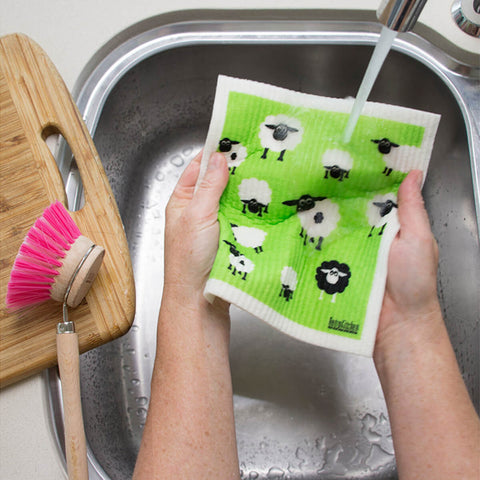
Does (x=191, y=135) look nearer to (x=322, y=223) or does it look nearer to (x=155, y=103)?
(x=155, y=103)

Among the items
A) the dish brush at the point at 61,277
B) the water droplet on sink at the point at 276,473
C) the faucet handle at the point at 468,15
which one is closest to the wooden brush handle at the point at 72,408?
the dish brush at the point at 61,277

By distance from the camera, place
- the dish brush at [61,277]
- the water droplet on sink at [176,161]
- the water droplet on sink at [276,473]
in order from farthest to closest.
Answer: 1. the water droplet on sink at [176,161]
2. the water droplet on sink at [276,473]
3. the dish brush at [61,277]

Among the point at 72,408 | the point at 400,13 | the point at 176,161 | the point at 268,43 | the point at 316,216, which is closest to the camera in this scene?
the point at 400,13

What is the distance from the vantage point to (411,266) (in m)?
0.55

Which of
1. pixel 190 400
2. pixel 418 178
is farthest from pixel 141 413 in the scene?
pixel 418 178

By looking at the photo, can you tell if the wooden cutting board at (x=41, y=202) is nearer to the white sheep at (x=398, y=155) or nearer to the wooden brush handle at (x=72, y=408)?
the wooden brush handle at (x=72, y=408)

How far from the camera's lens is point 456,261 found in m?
0.73

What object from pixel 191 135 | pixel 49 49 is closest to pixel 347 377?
→ pixel 191 135

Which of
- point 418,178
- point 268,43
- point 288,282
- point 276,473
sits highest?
point 268,43

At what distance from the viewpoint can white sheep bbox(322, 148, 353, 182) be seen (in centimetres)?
58

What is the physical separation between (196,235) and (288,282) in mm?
134

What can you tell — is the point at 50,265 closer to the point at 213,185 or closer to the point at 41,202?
the point at 41,202

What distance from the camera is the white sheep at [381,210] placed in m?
0.58

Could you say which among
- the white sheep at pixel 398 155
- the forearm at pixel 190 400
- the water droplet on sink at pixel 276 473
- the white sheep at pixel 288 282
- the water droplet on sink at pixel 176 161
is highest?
the white sheep at pixel 398 155
